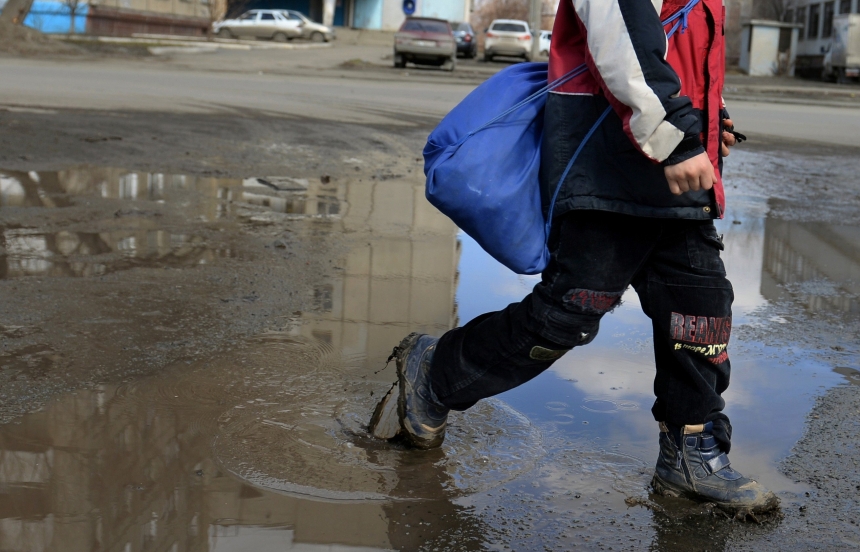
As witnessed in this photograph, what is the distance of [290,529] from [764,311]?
272 centimetres

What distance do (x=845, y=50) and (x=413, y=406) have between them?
35.1 m

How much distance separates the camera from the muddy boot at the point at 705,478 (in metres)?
2.34

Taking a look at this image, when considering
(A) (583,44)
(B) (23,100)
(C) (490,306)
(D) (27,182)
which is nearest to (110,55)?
(B) (23,100)

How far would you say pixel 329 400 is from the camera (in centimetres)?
294

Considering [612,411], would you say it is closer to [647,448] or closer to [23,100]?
[647,448]

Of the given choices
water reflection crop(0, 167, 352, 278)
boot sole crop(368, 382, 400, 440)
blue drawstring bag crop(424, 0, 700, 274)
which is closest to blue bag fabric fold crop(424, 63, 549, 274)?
blue drawstring bag crop(424, 0, 700, 274)

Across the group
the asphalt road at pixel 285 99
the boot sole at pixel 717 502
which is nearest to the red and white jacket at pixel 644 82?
the boot sole at pixel 717 502

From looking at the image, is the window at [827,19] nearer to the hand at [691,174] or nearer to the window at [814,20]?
the window at [814,20]

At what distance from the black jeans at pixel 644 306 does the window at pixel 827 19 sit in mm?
46820

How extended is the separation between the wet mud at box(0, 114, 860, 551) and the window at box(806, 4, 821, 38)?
151 ft

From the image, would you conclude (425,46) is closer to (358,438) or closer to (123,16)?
(123,16)

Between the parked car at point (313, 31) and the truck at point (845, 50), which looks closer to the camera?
the truck at point (845, 50)

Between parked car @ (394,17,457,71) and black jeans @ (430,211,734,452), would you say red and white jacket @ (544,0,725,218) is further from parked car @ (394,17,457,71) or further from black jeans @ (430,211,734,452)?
parked car @ (394,17,457,71)

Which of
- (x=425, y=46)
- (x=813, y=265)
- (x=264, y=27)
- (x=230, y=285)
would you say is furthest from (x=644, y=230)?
(x=264, y=27)
